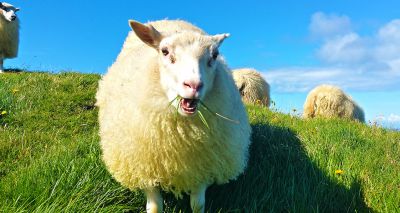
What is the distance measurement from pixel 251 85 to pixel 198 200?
984 cm

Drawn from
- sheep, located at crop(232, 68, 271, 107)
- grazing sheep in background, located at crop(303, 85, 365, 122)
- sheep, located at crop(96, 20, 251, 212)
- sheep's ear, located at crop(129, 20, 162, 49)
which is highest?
sheep, located at crop(232, 68, 271, 107)

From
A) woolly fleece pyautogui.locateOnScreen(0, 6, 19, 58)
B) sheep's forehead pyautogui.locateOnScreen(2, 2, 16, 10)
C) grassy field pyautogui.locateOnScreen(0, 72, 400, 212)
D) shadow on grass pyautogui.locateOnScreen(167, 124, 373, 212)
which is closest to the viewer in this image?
grassy field pyautogui.locateOnScreen(0, 72, 400, 212)

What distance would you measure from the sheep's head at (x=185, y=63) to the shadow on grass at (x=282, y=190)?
59.8 inches

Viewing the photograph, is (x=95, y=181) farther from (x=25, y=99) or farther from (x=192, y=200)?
(x=25, y=99)

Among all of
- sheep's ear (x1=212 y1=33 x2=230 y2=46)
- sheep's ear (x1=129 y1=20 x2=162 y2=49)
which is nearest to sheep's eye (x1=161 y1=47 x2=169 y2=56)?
sheep's ear (x1=129 y1=20 x2=162 y2=49)

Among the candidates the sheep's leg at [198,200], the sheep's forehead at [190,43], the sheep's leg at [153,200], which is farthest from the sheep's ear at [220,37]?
the sheep's leg at [153,200]

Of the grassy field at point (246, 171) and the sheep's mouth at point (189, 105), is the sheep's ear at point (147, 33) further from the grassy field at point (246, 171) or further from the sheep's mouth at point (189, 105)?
the grassy field at point (246, 171)

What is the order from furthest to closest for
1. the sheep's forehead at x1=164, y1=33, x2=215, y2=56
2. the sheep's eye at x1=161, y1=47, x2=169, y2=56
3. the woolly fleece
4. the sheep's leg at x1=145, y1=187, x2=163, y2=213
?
the woolly fleece < the sheep's leg at x1=145, y1=187, x2=163, y2=213 < the sheep's eye at x1=161, y1=47, x2=169, y2=56 < the sheep's forehead at x1=164, y1=33, x2=215, y2=56

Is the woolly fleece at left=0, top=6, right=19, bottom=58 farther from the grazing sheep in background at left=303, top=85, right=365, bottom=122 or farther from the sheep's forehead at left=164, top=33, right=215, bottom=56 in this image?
the sheep's forehead at left=164, top=33, right=215, bottom=56

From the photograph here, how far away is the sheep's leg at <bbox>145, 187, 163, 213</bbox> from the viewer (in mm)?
4773

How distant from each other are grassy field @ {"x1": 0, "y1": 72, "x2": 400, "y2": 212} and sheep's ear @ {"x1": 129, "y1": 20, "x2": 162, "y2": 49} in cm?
155

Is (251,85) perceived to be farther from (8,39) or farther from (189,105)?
(189,105)

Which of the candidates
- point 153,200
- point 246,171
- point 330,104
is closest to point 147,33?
point 153,200

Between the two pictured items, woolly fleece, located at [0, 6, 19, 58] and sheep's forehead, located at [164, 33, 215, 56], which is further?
woolly fleece, located at [0, 6, 19, 58]
